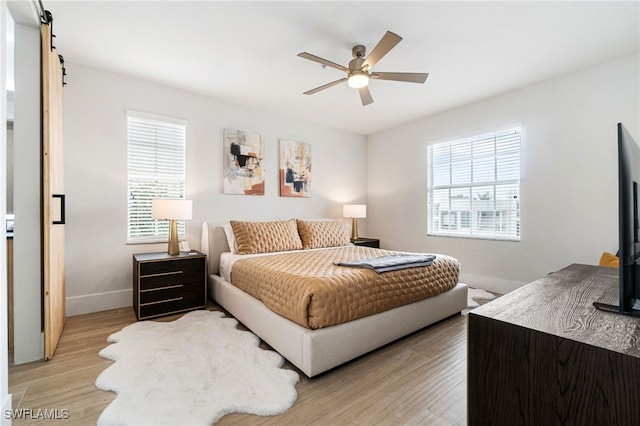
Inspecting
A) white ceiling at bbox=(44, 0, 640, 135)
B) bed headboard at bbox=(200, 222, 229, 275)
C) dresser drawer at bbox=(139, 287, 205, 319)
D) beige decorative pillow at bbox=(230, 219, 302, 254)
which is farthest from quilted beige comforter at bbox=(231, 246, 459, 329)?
white ceiling at bbox=(44, 0, 640, 135)

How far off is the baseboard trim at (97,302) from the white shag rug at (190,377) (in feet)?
2.73

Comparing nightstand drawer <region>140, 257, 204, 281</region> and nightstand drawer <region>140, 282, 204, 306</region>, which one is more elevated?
nightstand drawer <region>140, 257, 204, 281</region>

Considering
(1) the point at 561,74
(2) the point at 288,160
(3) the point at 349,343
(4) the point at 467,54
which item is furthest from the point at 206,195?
(1) the point at 561,74

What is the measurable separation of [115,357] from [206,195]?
215cm

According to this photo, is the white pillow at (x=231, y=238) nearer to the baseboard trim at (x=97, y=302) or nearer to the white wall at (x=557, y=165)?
the baseboard trim at (x=97, y=302)

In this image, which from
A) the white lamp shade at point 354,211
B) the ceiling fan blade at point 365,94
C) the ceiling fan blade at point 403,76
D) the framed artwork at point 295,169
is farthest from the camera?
the white lamp shade at point 354,211

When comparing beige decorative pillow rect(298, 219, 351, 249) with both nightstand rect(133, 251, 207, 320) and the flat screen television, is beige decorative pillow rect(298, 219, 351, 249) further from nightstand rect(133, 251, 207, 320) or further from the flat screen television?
the flat screen television

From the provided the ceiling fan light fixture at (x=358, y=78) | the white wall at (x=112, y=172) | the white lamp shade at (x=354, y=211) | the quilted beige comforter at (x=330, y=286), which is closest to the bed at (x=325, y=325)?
the quilted beige comforter at (x=330, y=286)

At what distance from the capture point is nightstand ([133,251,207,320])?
2.85 m

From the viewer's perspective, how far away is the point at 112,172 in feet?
10.5

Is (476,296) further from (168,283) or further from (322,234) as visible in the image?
(168,283)

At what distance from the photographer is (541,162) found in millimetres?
3469

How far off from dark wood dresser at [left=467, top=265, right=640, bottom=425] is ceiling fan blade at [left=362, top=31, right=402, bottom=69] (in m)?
1.89

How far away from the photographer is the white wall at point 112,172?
301 centimetres
